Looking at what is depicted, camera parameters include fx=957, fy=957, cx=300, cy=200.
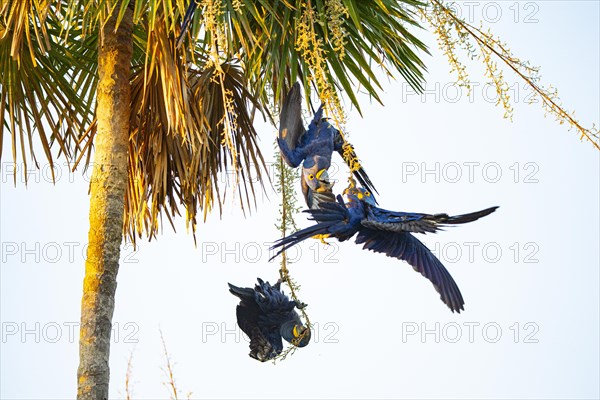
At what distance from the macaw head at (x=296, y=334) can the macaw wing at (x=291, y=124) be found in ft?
2.00

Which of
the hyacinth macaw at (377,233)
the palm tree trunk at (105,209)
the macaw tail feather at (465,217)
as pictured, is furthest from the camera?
the palm tree trunk at (105,209)

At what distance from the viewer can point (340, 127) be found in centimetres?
257

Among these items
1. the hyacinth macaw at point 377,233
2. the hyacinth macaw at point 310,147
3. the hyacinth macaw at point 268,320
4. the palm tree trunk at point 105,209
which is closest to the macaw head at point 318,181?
the hyacinth macaw at point 310,147

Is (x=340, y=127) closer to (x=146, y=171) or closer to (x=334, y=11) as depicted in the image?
(x=334, y=11)

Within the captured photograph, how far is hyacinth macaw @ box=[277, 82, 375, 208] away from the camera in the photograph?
3305 mm

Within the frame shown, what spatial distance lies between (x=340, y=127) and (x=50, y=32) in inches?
95.1

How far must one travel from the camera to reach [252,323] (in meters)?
3.66

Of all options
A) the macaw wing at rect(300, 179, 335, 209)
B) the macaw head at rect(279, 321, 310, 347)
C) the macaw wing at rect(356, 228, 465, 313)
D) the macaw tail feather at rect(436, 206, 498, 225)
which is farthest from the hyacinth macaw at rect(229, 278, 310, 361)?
the macaw tail feather at rect(436, 206, 498, 225)

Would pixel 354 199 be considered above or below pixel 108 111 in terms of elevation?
below

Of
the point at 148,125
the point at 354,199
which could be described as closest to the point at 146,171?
the point at 148,125

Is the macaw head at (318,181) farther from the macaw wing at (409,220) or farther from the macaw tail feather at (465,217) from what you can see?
the macaw tail feather at (465,217)

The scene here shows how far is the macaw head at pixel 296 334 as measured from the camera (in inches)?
138

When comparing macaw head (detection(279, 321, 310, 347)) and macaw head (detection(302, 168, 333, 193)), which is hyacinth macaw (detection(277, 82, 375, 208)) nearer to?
macaw head (detection(302, 168, 333, 193))

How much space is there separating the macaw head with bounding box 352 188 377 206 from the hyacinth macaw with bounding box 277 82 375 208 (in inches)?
6.7
